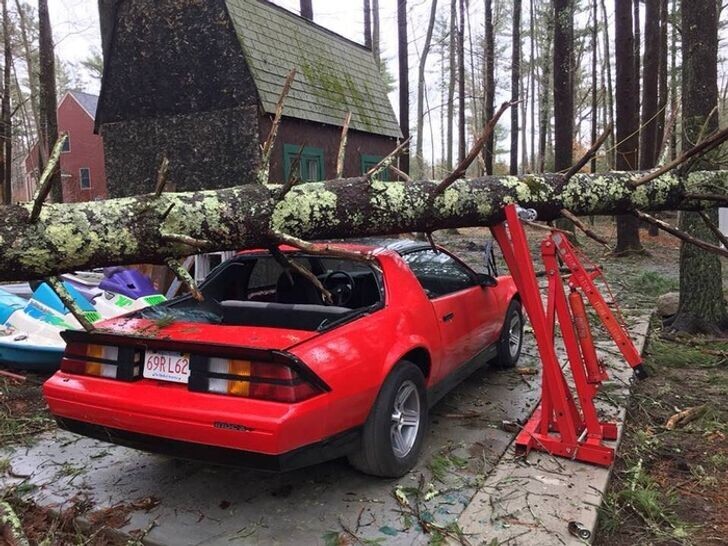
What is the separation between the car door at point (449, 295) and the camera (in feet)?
14.1

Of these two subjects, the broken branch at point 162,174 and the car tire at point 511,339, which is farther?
the car tire at point 511,339

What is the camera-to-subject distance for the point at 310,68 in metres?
11.0

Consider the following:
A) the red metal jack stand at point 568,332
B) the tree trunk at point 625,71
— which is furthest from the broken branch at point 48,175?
the tree trunk at point 625,71

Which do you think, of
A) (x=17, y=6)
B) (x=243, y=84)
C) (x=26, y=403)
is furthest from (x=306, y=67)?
(x=17, y=6)

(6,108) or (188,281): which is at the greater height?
(6,108)

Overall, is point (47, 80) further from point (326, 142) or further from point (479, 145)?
point (479, 145)

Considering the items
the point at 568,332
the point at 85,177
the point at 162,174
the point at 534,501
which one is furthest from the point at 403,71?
the point at 85,177

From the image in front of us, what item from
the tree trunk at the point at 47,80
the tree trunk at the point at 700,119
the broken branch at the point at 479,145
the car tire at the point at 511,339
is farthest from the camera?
the tree trunk at the point at 47,80

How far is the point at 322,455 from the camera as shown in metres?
3.09

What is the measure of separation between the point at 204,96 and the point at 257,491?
7.27m

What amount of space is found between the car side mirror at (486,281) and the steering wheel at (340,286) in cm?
128

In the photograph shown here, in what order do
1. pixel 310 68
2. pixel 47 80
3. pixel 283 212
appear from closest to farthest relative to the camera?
pixel 283 212
pixel 310 68
pixel 47 80

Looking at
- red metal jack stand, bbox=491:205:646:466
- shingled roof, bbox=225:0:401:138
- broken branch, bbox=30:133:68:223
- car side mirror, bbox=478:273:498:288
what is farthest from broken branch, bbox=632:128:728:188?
shingled roof, bbox=225:0:401:138

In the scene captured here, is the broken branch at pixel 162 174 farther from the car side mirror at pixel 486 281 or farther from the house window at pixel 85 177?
the house window at pixel 85 177
